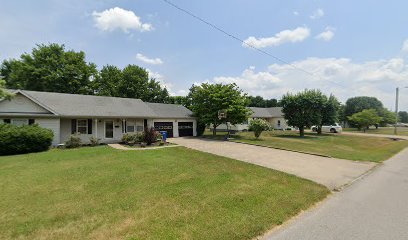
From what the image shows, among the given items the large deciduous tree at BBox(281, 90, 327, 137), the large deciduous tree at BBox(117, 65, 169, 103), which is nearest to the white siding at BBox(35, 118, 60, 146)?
Answer: the large deciduous tree at BBox(117, 65, 169, 103)

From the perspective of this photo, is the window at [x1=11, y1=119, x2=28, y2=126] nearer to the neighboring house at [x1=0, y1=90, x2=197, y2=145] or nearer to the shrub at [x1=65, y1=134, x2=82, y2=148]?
the neighboring house at [x1=0, y1=90, x2=197, y2=145]

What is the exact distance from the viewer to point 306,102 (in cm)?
3136

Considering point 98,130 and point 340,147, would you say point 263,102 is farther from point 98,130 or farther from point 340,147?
point 98,130

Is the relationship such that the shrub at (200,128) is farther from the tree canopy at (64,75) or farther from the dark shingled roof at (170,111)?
the tree canopy at (64,75)

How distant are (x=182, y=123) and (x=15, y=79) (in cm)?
2746

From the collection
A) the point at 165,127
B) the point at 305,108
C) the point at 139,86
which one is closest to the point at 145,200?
the point at 165,127

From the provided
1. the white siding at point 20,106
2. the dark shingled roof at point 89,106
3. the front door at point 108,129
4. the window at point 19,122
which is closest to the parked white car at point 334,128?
the dark shingled roof at point 89,106

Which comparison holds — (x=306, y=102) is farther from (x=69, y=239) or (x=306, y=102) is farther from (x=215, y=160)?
(x=69, y=239)

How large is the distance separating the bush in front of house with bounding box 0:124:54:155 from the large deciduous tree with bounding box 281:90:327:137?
29.0 m

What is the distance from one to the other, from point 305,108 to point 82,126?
2797 centimetres

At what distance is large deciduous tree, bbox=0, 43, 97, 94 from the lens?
106 feet


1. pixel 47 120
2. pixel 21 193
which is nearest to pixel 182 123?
pixel 47 120

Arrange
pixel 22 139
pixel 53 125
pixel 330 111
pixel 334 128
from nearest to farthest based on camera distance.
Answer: pixel 22 139 → pixel 53 125 → pixel 330 111 → pixel 334 128

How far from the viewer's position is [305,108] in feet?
104
